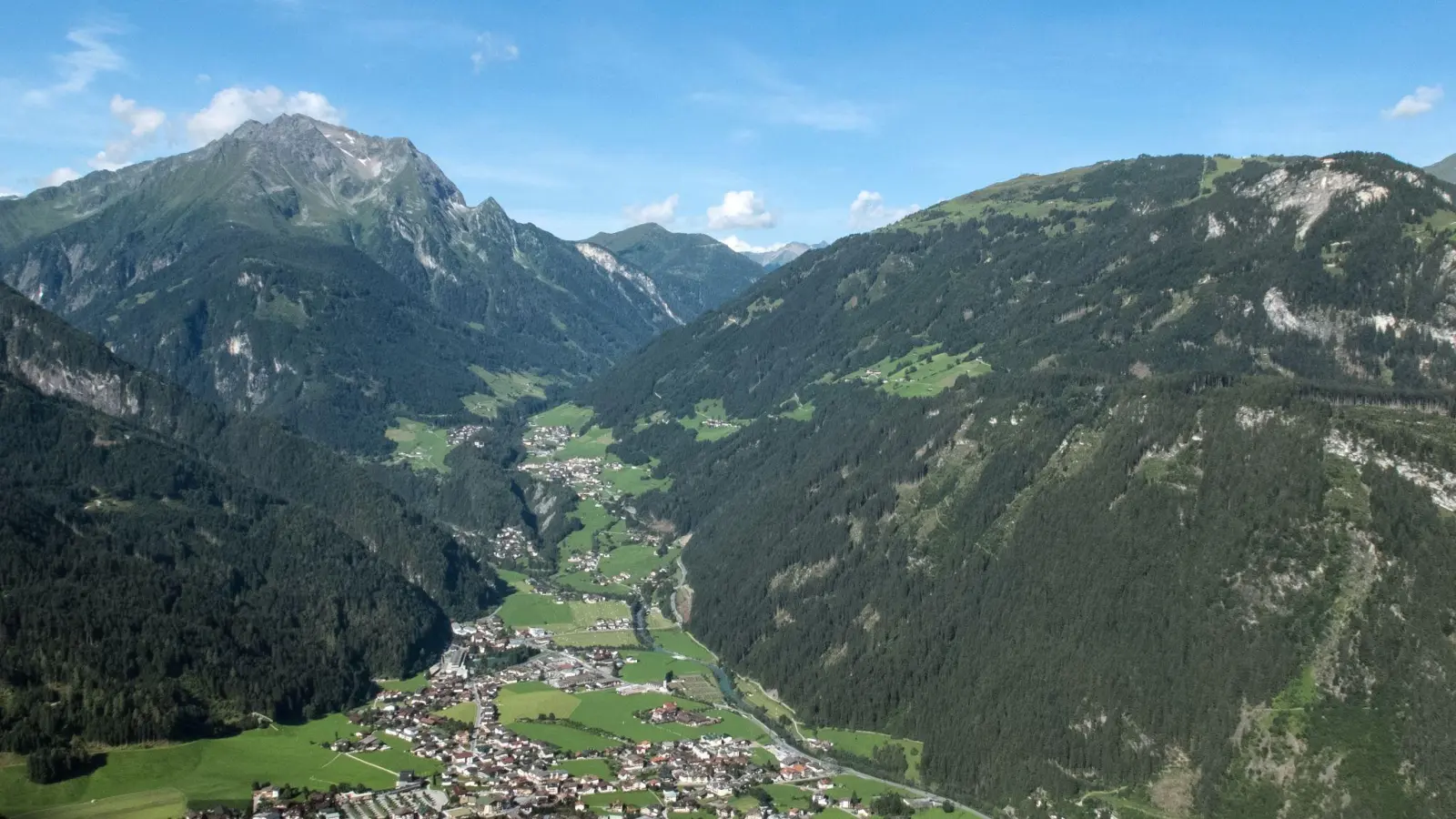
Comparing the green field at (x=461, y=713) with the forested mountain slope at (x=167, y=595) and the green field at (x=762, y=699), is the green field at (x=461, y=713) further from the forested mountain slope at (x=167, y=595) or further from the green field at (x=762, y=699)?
A: the green field at (x=762, y=699)

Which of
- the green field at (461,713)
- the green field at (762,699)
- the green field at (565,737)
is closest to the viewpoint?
the green field at (565,737)

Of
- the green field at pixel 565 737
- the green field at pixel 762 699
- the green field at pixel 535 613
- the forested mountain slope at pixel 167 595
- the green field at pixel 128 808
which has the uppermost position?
the forested mountain slope at pixel 167 595

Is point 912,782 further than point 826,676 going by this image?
No

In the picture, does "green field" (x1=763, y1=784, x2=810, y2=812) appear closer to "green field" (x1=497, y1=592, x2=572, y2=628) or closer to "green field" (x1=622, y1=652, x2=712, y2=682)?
"green field" (x1=622, y1=652, x2=712, y2=682)

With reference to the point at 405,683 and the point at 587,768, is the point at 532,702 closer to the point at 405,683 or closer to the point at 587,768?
the point at 405,683

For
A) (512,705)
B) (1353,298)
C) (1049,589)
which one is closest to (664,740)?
(512,705)

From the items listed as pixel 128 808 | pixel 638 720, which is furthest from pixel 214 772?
pixel 638 720

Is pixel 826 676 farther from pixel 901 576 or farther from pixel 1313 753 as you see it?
pixel 1313 753

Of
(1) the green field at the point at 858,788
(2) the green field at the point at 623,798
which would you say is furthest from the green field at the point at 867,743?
(2) the green field at the point at 623,798
